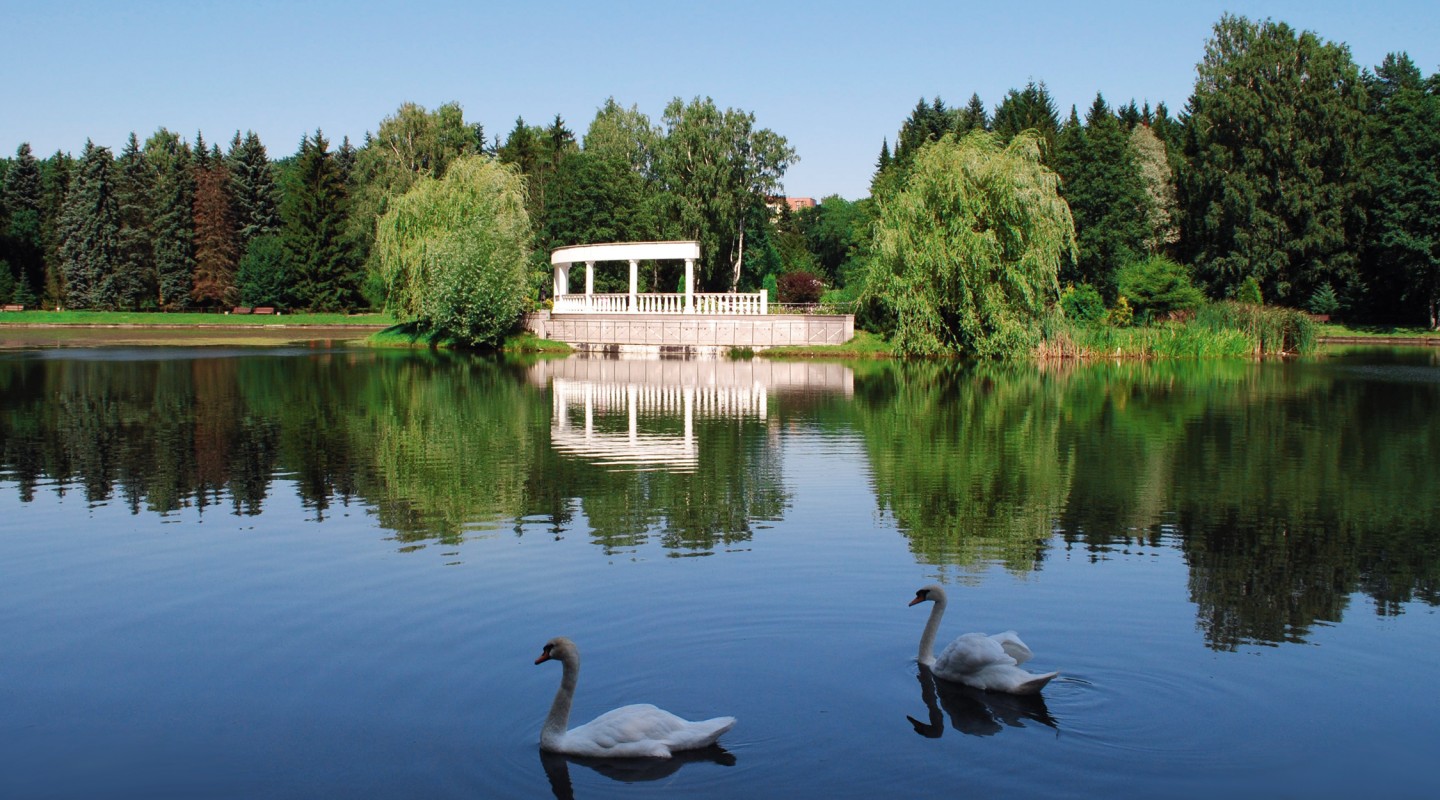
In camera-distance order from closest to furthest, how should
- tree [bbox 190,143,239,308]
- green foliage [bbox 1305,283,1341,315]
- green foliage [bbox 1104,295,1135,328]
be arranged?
green foliage [bbox 1104,295,1135,328] → green foliage [bbox 1305,283,1341,315] → tree [bbox 190,143,239,308]

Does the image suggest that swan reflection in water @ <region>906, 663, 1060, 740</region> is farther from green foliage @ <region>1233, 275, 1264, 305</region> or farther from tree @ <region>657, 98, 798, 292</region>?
tree @ <region>657, 98, 798, 292</region>

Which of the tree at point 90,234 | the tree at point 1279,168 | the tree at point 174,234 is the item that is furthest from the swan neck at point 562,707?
the tree at point 90,234

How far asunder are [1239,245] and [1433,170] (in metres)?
10.8

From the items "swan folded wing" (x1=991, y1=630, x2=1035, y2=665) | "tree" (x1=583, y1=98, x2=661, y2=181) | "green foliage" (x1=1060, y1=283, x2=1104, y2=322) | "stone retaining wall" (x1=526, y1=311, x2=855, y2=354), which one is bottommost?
"swan folded wing" (x1=991, y1=630, x2=1035, y2=665)

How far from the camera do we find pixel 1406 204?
6600cm

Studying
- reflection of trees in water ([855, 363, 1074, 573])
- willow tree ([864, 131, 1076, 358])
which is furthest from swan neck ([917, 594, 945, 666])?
willow tree ([864, 131, 1076, 358])

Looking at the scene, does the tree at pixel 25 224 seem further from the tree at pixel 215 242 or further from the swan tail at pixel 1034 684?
the swan tail at pixel 1034 684

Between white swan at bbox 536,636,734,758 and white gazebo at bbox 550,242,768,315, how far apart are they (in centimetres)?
4555

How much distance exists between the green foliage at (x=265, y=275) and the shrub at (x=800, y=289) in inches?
1436

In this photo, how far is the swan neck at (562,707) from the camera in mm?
7262

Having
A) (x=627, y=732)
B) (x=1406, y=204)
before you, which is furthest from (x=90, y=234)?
(x=627, y=732)

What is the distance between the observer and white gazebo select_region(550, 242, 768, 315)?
53750 millimetres

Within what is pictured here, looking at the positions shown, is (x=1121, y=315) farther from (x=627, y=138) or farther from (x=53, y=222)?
(x=53, y=222)

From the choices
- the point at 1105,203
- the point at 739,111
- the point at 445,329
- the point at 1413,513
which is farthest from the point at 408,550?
the point at 739,111
